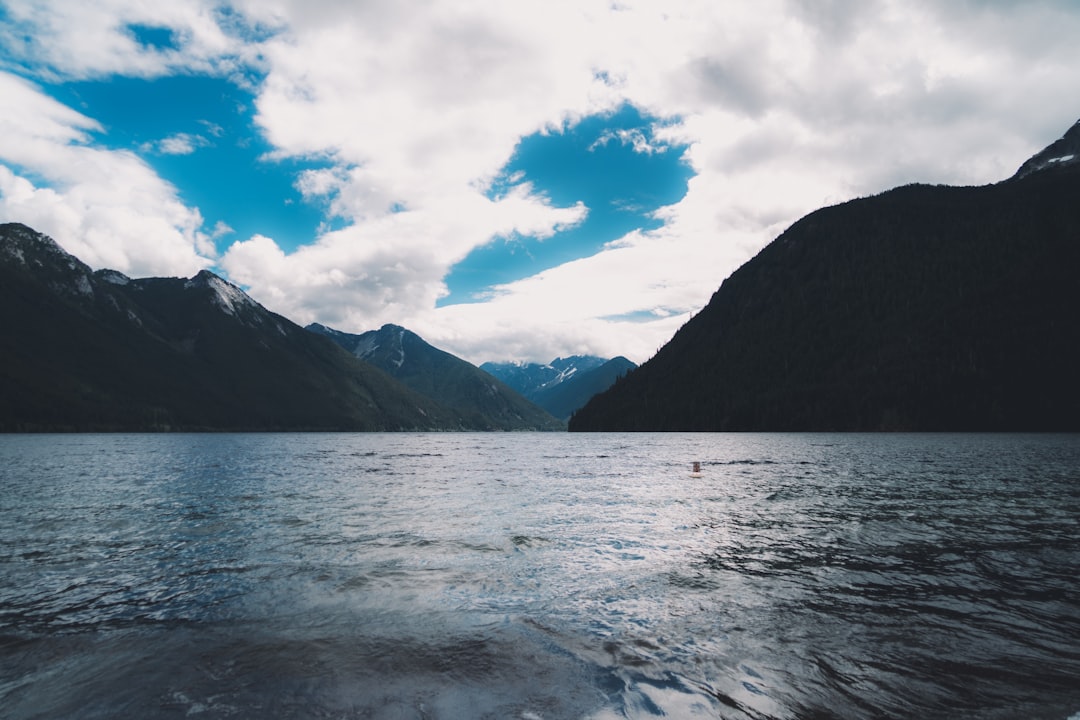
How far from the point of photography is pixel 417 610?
1670 centimetres

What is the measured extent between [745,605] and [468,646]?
9057mm

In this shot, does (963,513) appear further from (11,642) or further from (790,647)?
(11,642)

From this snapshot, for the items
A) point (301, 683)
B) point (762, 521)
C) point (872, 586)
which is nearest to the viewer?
point (301, 683)

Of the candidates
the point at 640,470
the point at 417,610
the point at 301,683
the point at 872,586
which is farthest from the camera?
the point at 640,470

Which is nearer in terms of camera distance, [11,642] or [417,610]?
[11,642]

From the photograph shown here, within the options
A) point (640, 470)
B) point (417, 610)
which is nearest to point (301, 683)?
point (417, 610)

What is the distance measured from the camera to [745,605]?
1695cm

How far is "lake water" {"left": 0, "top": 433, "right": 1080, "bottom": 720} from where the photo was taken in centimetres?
1091

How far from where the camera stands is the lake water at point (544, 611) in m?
10.9

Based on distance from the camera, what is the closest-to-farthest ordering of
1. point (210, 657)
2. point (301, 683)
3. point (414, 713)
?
1. point (414, 713)
2. point (301, 683)
3. point (210, 657)

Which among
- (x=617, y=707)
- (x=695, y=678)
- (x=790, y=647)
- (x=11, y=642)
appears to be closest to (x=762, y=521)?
(x=790, y=647)

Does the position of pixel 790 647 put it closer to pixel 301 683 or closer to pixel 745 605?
pixel 745 605

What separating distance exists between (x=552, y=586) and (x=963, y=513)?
96.7ft

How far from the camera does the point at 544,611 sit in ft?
54.4
